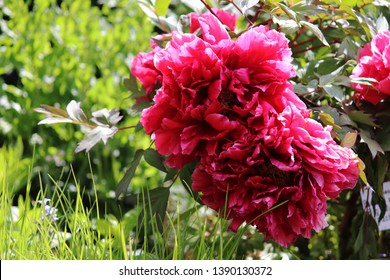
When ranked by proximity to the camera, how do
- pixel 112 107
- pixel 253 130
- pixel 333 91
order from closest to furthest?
pixel 253 130, pixel 333 91, pixel 112 107

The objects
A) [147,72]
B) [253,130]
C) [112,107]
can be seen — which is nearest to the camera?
[253,130]

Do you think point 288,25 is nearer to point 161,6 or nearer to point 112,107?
point 161,6

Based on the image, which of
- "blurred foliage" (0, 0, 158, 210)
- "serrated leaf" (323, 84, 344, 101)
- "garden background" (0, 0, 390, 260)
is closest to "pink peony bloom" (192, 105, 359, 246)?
"serrated leaf" (323, 84, 344, 101)

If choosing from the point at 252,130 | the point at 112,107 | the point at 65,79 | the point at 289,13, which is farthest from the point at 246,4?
the point at 65,79

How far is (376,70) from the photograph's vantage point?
1446mm

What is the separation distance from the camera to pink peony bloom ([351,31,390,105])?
1430mm

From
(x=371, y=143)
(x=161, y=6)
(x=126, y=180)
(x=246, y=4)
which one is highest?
(x=246, y=4)

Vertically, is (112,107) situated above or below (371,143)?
below

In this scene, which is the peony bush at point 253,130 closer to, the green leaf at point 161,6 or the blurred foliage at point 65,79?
the green leaf at point 161,6

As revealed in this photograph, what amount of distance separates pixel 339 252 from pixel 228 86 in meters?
0.75

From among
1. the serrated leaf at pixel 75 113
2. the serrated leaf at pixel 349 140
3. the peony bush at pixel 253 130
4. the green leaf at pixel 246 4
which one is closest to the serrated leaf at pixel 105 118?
the serrated leaf at pixel 75 113

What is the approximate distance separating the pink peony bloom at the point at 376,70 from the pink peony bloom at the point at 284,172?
0.19 m

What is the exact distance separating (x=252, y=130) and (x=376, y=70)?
0.30m

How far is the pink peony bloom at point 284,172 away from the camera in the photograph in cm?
127
